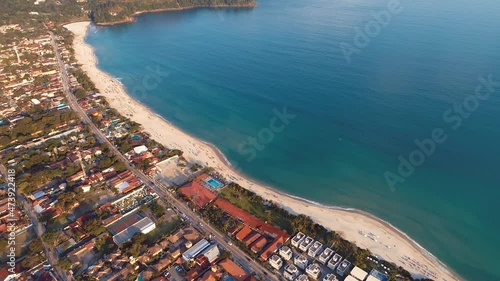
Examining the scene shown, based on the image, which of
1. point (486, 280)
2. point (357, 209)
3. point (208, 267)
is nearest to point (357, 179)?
point (357, 209)

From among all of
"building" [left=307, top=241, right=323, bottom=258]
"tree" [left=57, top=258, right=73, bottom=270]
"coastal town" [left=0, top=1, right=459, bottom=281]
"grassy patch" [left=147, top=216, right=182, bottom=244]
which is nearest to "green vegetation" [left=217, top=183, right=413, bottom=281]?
"coastal town" [left=0, top=1, right=459, bottom=281]

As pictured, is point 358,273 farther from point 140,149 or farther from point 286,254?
point 140,149

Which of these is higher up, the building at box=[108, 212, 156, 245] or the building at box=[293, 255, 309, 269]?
the building at box=[293, 255, 309, 269]

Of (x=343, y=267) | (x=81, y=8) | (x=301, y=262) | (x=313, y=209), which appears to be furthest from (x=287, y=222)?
(x=81, y=8)

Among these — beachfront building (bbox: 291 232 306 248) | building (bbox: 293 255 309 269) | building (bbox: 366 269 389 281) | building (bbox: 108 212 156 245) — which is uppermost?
building (bbox: 366 269 389 281)

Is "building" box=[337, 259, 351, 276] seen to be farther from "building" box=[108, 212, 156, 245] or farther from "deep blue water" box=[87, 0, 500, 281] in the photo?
"building" box=[108, 212, 156, 245]

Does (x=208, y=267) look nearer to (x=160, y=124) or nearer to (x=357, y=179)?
(x=357, y=179)

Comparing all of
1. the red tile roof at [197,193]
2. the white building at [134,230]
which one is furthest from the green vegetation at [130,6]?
the white building at [134,230]
